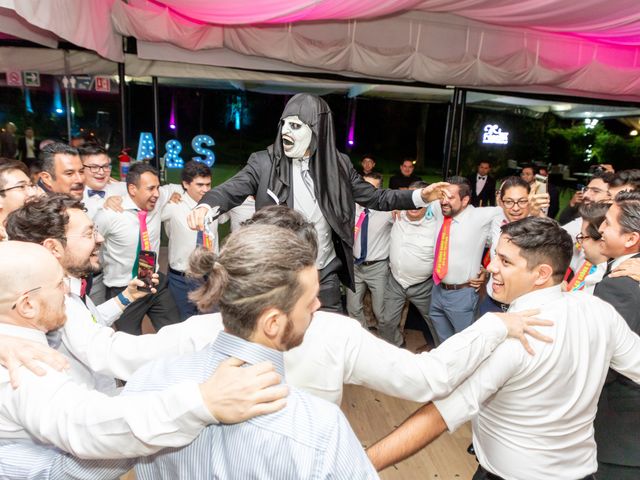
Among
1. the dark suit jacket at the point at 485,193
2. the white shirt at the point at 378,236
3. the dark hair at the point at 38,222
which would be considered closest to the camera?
the dark hair at the point at 38,222

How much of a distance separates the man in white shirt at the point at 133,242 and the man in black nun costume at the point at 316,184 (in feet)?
3.89

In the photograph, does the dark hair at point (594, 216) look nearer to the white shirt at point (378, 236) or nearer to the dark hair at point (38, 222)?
the white shirt at point (378, 236)

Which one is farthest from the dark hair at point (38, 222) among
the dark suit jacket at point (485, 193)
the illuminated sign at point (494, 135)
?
the illuminated sign at point (494, 135)

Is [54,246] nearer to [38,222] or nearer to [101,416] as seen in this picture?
[38,222]

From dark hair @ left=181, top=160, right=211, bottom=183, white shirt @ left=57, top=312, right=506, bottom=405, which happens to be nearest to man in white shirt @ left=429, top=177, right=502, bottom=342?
dark hair @ left=181, top=160, right=211, bottom=183

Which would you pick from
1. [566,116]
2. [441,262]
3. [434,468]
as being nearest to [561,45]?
[566,116]

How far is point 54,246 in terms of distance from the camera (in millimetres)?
1882

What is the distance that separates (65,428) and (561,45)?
226 inches

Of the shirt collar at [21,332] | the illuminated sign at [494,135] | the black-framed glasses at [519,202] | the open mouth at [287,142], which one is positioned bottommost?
the shirt collar at [21,332]

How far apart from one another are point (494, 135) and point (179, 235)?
5343 millimetres

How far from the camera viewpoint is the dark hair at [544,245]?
59.1 inches

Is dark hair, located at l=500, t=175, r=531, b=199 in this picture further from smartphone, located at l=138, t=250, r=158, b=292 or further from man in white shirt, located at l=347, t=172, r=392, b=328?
smartphone, located at l=138, t=250, r=158, b=292

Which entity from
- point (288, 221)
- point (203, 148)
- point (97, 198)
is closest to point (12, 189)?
point (97, 198)

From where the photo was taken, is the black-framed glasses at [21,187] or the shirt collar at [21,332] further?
the black-framed glasses at [21,187]
